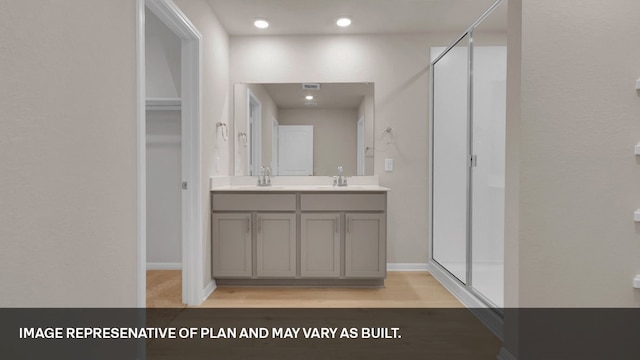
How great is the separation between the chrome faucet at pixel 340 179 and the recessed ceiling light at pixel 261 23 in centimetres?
152

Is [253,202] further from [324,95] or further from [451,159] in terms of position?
[451,159]

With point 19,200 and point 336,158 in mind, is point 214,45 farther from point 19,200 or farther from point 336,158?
point 19,200

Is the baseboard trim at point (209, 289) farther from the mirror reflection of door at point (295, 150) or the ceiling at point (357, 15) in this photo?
the ceiling at point (357, 15)

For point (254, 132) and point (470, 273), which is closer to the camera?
point (470, 273)

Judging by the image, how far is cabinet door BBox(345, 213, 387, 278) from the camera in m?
3.19

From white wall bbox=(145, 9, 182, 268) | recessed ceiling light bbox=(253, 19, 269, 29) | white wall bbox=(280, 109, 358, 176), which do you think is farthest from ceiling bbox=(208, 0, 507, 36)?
white wall bbox=(280, 109, 358, 176)

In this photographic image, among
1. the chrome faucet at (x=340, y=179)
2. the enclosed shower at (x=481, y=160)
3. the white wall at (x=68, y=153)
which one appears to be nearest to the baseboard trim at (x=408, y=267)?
the enclosed shower at (x=481, y=160)

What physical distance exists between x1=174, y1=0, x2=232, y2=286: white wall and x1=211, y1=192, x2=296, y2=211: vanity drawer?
0.31 ft

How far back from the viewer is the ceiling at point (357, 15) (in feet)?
9.99

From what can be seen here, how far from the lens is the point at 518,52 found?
1.79 m

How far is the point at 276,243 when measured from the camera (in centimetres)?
319

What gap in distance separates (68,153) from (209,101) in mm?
1796
